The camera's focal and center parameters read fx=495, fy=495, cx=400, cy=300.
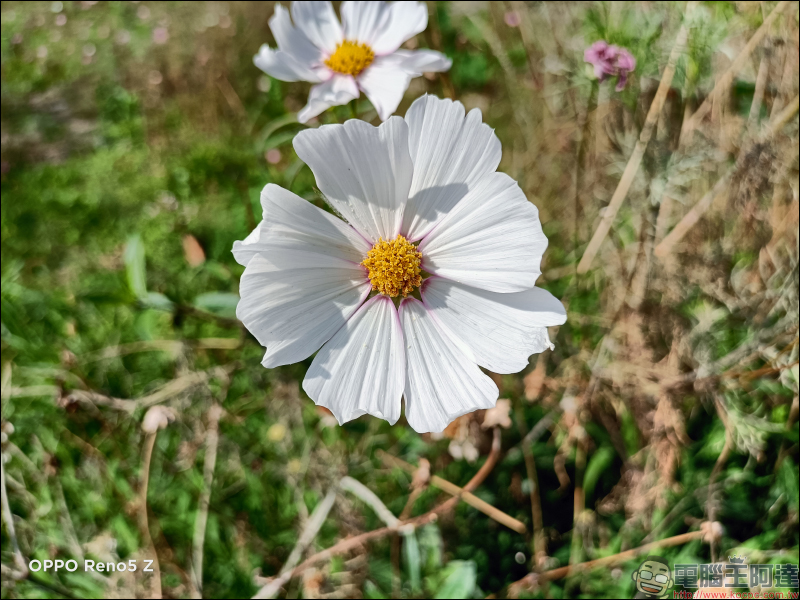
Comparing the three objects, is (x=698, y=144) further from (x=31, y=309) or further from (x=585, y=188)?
(x=31, y=309)

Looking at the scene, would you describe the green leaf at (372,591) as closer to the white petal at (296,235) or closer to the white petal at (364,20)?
the white petal at (296,235)

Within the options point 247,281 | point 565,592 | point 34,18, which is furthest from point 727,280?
point 34,18

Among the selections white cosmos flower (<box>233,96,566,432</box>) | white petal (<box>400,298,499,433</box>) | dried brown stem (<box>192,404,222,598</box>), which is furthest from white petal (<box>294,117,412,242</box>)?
dried brown stem (<box>192,404,222,598</box>)

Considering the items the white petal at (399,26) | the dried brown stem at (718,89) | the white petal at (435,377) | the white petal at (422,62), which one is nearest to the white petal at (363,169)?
the white petal at (435,377)

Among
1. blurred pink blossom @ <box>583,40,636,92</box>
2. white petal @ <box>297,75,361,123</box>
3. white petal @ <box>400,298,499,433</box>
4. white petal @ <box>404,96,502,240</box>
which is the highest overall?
blurred pink blossom @ <box>583,40,636,92</box>

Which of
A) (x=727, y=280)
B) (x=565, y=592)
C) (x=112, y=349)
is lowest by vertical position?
(x=565, y=592)

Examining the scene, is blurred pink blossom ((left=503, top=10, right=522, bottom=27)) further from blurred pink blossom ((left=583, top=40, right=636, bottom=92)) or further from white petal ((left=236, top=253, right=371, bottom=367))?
white petal ((left=236, top=253, right=371, bottom=367))
